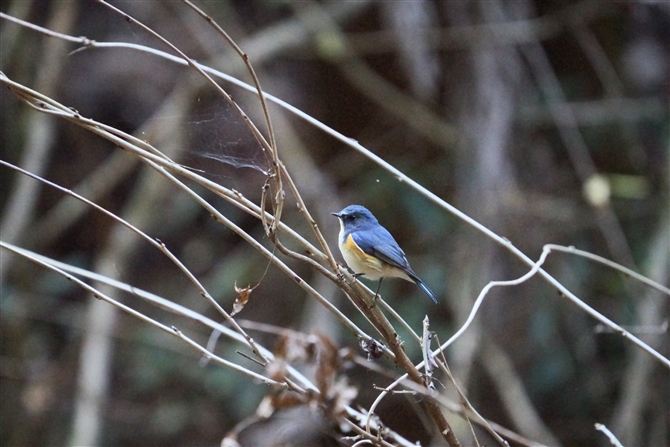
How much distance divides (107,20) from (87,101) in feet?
2.09

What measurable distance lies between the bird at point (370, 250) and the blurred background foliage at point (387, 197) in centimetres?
159

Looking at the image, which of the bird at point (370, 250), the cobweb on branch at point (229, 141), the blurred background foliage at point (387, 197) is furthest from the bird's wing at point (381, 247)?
the blurred background foliage at point (387, 197)

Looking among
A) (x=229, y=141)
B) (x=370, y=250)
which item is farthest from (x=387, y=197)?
(x=229, y=141)

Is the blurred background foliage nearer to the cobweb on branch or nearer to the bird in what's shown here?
the bird

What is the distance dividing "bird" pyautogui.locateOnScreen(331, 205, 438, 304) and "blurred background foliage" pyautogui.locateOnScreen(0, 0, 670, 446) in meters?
1.59

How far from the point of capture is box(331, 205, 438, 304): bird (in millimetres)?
2674

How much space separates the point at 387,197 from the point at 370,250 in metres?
2.55

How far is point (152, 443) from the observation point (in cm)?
651

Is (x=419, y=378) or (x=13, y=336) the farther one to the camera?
(x=13, y=336)

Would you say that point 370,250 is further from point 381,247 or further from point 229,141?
point 229,141

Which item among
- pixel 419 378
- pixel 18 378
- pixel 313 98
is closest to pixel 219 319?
pixel 18 378

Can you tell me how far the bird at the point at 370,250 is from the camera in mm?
2674

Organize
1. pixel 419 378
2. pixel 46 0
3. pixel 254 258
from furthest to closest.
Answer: pixel 254 258 → pixel 46 0 → pixel 419 378

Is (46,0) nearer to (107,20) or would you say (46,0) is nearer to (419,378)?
(107,20)
